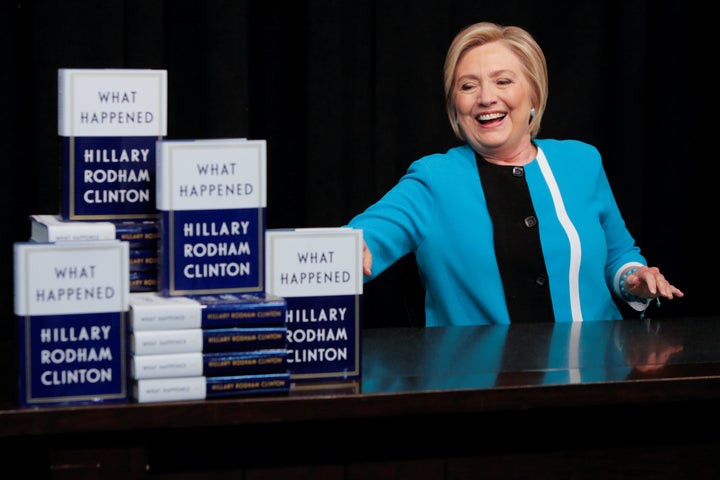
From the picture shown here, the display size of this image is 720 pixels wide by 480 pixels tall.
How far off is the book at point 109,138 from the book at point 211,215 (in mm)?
101

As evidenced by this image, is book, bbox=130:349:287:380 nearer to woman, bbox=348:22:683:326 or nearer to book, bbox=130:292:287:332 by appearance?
book, bbox=130:292:287:332

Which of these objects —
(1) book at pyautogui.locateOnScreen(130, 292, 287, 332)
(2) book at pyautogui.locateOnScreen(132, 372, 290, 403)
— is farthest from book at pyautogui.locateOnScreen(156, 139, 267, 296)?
(2) book at pyautogui.locateOnScreen(132, 372, 290, 403)

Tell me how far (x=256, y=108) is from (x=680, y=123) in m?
1.24

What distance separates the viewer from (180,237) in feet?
5.95

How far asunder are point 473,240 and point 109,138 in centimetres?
106

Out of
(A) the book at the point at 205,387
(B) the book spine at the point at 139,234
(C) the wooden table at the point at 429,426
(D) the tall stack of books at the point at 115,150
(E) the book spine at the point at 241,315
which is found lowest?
(C) the wooden table at the point at 429,426

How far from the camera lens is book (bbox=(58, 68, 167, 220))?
1.87 meters

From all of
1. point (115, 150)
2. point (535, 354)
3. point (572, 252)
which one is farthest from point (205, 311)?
point (572, 252)

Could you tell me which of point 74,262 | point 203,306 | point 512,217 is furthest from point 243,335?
point 512,217

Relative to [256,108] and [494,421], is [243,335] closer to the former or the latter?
[494,421]

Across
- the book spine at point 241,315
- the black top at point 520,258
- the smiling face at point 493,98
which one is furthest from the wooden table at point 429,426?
the smiling face at point 493,98

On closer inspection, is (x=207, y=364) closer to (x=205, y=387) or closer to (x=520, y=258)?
(x=205, y=387)

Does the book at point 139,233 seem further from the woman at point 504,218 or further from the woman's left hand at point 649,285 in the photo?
the woman's left hand at point 649,285

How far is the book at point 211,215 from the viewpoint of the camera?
180cm
